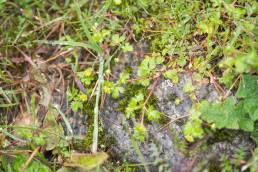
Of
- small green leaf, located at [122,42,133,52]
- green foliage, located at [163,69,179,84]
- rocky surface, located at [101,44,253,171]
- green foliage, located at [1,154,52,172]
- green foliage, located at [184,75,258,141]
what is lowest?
green foliage, located at [1,154,52,172]

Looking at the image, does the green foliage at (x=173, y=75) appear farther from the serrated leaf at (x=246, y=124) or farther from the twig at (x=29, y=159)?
the twig at (x=29, y=159)

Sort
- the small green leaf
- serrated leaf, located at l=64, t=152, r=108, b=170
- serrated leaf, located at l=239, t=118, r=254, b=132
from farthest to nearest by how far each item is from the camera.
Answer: the small green leaf → serrated leaf, located at l=64, t=152, r=108, b=170 → serrated leaf, located at l=239, t=118, r=254, b=132

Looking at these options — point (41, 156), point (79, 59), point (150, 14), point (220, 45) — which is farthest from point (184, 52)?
point (41, 156)

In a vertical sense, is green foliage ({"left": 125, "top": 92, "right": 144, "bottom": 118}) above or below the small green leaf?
below

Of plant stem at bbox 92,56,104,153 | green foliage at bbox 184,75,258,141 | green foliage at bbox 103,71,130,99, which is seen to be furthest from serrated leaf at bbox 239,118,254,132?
plant stem at bbox 92,56,104,153

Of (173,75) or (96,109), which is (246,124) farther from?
(96,109)

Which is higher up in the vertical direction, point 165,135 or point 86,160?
point 165,135

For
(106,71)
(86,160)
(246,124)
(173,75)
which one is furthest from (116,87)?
(246,124)

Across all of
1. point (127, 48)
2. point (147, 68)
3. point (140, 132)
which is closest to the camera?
point (140, 132)

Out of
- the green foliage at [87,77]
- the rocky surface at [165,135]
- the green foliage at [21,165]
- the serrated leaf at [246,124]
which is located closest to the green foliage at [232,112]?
the serrated leaf at [246,124]

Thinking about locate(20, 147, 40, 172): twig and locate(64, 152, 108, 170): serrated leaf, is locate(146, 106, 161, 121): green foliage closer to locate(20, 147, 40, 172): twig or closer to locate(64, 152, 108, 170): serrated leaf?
locate(64, 152, 108, 170): serrated leaf

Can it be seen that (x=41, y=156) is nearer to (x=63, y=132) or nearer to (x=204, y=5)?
(x=63, y=132)

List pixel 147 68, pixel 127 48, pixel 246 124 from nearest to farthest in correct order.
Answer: pixel 246 124 < pixel 147 68 < pixel 127 48
